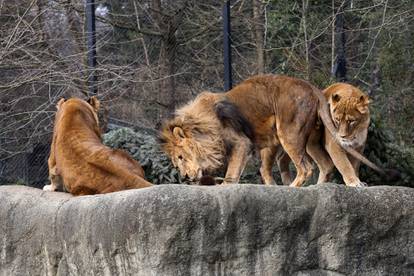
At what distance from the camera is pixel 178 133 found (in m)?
8.38

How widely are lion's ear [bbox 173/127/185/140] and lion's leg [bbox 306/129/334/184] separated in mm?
1184

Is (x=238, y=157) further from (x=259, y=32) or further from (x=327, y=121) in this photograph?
(x=259, y=32)

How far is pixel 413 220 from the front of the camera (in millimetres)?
6449

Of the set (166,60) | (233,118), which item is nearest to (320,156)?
(233,118)

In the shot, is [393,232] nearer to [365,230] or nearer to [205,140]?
[365,230]

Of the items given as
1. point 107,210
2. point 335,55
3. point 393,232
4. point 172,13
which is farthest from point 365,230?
point 172,13

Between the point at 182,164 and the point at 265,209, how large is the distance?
8.35 feet

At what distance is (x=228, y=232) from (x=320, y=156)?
10.4ft

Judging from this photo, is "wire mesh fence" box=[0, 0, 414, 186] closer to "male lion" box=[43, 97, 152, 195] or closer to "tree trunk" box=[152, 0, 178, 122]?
"tree trunk" box=[152, 0, 178, 122]

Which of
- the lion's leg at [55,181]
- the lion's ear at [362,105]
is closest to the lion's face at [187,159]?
the lion's leg at [55,181]

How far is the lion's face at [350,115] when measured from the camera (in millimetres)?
8203

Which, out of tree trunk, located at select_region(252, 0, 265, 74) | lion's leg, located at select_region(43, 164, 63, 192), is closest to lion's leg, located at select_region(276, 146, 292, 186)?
lion's leg, located at select_region(43, 164, 63, 192)

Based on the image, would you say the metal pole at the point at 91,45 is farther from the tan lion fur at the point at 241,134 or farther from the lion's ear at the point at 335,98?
the lion's ear at the point at 335,98

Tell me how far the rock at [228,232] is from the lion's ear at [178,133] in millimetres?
1859
